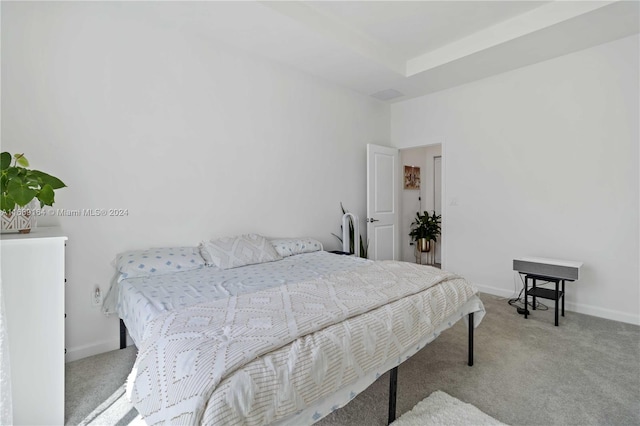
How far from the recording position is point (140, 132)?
261 centimetres

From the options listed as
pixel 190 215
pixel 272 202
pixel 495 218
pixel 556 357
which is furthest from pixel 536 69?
pixel 190 215

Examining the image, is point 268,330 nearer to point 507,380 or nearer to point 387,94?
point 507,380

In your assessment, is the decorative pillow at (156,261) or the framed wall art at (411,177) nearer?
the decorative pillow at (156,261)

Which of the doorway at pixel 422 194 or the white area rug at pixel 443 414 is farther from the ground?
the doorway at pixel 422 194

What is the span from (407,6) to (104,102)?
2658mm

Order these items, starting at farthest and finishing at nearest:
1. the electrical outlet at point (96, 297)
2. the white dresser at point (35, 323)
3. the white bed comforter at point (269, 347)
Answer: the electrical outlet at point (96, 297)
the white dresser at point (35, 323)
the white bed comforter at point (269, 347)

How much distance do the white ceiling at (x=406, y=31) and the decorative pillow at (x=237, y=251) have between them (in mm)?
1891

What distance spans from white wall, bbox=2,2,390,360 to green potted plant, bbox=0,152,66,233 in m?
0.61

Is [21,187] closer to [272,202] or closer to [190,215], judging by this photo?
[190,215]

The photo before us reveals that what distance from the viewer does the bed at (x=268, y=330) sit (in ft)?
3.36

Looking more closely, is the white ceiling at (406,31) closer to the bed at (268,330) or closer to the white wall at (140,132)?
the white wall at (140,132)

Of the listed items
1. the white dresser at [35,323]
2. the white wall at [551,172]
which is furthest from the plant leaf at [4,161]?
the white wall at [551,172]

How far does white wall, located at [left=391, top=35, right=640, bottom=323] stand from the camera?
9.98ft

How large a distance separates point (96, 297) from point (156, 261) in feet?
1.83
